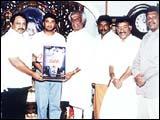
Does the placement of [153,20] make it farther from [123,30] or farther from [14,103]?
[14,103]

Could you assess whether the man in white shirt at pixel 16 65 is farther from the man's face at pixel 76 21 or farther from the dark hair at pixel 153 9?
the dark hair at pixel 153 9

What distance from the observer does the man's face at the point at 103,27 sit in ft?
8.48

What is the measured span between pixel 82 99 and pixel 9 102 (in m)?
0.50

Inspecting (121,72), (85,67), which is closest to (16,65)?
(85,67)

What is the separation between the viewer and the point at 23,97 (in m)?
2.55

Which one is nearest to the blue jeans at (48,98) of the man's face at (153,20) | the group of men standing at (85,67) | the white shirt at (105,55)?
the group of men standing at (85,67)

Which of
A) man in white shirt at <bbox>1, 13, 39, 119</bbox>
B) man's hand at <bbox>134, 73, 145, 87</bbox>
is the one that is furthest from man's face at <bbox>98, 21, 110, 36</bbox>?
man in white shirt at <bbox>1, 13, 39, 119</bbox>

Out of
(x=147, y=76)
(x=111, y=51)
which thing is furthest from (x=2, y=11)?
(x=147, y=76)

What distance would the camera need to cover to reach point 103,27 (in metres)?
2.59

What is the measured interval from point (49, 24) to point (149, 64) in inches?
29.1

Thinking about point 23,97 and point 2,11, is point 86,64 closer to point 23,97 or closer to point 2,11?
point 23,97

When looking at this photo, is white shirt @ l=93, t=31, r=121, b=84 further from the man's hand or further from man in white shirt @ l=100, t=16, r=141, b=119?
the man's hand

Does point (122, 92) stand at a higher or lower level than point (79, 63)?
lower

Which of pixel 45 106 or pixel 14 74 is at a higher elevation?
pixel 14 74
